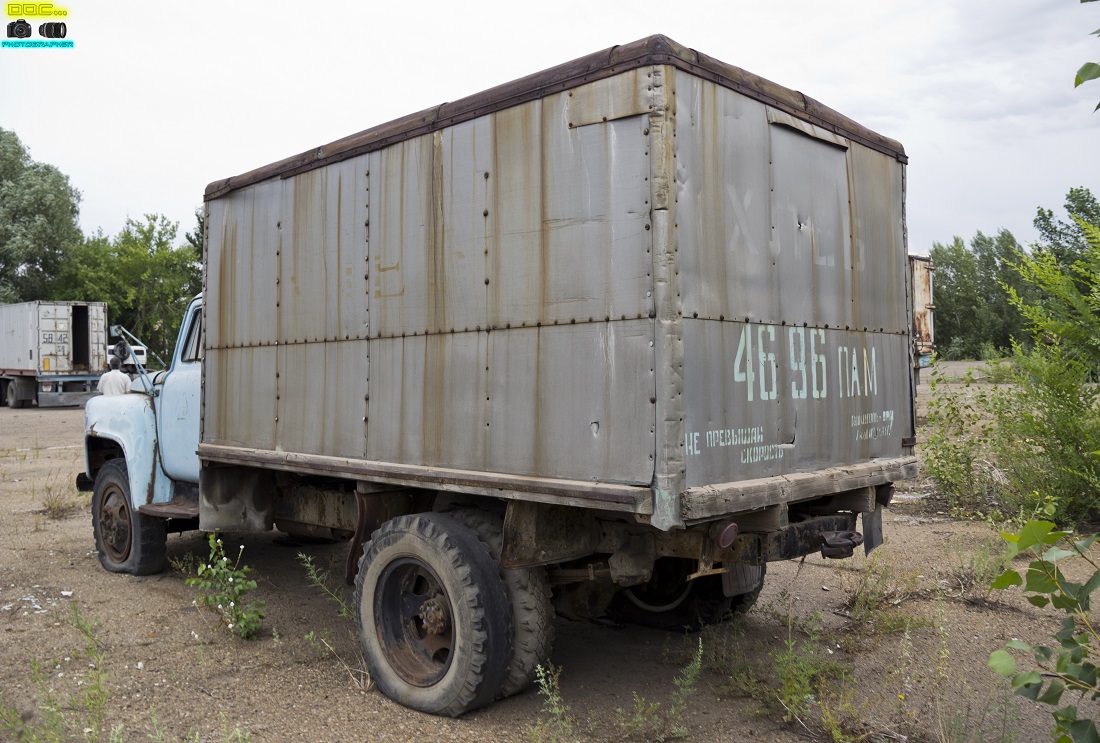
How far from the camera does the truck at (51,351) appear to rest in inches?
1033

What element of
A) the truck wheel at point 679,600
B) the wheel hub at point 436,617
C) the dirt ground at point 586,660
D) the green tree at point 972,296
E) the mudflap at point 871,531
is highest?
the green tree at point 972,296

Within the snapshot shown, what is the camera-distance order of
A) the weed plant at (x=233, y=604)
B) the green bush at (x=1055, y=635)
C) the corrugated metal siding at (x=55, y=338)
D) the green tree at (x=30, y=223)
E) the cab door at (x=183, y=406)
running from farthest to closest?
the green tree at (x=30, y=223)
the corrugated metal siding at (x=55, y=338)
the cab door at (x=183, y=406)
the weed plant at (x=233, y=604)
the green bush at (x=1055, y=635)

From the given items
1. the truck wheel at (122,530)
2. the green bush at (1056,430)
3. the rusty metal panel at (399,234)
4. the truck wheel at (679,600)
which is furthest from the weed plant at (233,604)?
the green bush at (1056,430)

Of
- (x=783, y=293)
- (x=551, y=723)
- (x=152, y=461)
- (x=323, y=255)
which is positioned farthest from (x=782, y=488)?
(x=152, y=461)

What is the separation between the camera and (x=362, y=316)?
5.16 meters

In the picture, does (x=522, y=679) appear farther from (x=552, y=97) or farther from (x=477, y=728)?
(x=552, y=97)

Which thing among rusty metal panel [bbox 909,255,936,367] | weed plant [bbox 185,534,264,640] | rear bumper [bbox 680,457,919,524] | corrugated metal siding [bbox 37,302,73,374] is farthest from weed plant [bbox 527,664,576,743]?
corrugated metal siding [bbox 37,302,73,374]

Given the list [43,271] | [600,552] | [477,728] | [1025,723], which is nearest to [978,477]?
[1025,723]

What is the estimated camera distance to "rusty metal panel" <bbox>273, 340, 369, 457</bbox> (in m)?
5.16

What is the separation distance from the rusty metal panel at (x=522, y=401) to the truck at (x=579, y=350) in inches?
0.5

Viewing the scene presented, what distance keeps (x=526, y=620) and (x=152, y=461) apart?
417cm

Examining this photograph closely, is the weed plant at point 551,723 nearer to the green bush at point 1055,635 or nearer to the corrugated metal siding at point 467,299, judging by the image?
the corrugated metal siding at point 467,299

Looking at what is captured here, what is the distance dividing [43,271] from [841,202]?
1778 inches

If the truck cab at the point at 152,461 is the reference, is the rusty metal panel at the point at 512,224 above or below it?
above
